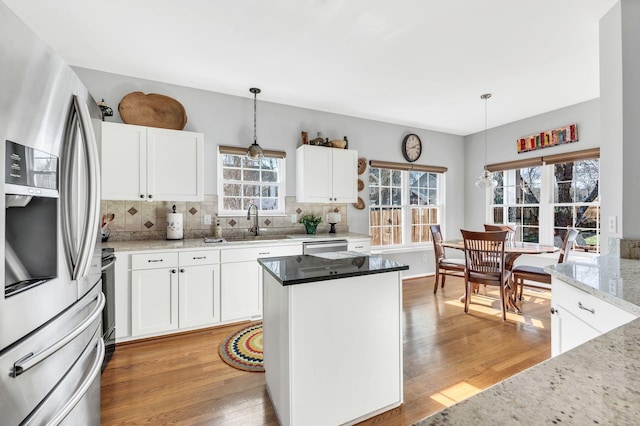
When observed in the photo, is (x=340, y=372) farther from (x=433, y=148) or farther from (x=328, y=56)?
(x=433, y=148)

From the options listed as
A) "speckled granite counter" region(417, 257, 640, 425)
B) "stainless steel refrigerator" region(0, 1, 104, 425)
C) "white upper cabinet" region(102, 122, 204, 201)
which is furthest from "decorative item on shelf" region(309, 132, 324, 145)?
"speckled granite counter" region(417, 257, 640, 425)

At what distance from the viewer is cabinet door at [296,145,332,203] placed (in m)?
3.77

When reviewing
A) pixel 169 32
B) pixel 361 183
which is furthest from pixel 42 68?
pixel 361 183

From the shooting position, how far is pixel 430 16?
216 centimetres

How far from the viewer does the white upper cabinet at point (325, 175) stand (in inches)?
149

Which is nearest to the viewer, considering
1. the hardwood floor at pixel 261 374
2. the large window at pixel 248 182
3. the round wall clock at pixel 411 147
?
the hardwood floor at pixel 261 374

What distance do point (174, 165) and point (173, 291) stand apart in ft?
4.19

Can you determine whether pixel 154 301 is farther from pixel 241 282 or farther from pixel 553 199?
pixel 553 199

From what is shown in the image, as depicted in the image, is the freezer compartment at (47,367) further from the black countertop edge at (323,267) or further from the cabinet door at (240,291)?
the cabinet door at (240,291)

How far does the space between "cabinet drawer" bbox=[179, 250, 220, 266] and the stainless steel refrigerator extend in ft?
5.00

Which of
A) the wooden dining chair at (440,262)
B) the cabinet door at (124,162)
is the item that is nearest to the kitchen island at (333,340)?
the cabinet door at (124,162)

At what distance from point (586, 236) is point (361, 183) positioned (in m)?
3.14

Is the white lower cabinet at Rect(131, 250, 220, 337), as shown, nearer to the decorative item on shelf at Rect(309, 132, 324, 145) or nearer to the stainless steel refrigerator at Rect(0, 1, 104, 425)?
the stainless steel refrigerator at Rect(0, 1, 104, 425)

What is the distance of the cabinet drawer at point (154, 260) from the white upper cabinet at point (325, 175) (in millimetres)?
1694
